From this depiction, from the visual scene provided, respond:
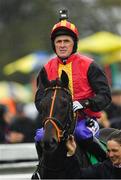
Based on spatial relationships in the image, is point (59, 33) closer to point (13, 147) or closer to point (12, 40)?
point (13, 147)

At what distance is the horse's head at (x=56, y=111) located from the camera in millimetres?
7164

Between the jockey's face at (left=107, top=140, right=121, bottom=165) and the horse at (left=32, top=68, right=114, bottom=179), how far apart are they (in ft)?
1.00

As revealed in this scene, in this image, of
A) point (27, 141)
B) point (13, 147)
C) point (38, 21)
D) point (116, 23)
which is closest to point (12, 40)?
point (38, 21)

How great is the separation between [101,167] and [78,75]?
97 cm

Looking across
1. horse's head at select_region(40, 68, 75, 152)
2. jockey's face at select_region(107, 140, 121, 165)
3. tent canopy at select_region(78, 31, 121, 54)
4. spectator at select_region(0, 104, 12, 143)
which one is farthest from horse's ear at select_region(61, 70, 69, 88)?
tent canopy at select_region(78, 31, 121, 54)

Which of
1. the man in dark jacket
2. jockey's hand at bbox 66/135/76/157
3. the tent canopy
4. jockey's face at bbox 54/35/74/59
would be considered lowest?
the tent canopy

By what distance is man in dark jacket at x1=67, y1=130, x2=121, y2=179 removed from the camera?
7.52 metres

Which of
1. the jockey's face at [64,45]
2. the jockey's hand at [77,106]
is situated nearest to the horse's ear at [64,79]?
the jockey's hand at [77,106]

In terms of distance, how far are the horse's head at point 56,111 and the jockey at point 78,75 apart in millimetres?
429

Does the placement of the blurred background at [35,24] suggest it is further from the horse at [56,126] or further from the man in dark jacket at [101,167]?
the horse at [56,126]

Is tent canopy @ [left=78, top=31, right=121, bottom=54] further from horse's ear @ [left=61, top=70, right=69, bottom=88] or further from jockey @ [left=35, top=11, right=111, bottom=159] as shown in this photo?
horse's ear @ [left=61, top=70, right=69, bottom=88]

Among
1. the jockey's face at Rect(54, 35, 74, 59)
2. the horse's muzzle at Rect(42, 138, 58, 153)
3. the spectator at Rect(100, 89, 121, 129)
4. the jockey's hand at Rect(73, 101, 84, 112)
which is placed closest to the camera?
the horse's muzzle at Rect(42, 138, 58, 153)

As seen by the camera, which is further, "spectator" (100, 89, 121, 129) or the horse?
"spectator" (100, 89, 121, 129)

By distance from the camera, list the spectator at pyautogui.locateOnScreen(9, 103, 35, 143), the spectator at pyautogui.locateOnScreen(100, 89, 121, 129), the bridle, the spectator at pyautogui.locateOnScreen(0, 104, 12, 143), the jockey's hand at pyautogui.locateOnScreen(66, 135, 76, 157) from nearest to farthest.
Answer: the bridle < the jockey's hand at pyautogui.locateOnScreen(66, 135, 76, 157) < the spectator at pyautogui.locateOnScreen(100, 89, 121, 129) < the spectator at pyautogui.locateOnScreen(9, 103, 35, 143) < the spectator at pyautogui.locateOnScreen(0, 104, 12, 143)
